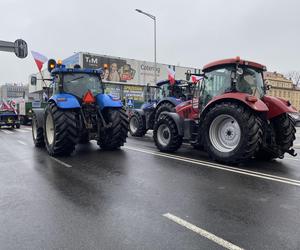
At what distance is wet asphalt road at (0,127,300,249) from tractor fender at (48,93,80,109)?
1696mm

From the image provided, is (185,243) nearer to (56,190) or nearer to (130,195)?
(130,195)

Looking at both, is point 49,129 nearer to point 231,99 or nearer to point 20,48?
point 20,48

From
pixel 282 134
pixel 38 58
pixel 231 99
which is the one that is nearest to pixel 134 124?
pixel 38 58

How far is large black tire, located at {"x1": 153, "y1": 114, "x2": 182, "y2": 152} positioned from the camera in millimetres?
8812

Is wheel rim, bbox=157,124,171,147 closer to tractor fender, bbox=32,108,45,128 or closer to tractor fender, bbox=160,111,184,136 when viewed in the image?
tractor fender, bbox=160,111,184,136

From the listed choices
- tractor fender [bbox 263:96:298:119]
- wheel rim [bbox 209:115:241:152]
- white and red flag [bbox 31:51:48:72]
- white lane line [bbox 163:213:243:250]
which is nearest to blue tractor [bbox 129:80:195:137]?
wheel rim [bbox 209:115:241:152]

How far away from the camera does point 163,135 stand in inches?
370

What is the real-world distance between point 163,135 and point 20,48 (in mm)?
4899

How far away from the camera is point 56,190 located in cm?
518

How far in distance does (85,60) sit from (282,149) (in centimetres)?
3247

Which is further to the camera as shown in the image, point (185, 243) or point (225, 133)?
point (225, 133)

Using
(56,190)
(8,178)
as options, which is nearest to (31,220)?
(56,190)

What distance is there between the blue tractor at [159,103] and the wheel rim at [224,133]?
157 inches

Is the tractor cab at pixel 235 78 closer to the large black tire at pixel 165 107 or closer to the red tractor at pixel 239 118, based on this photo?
the red tractor at pixel 239 118
